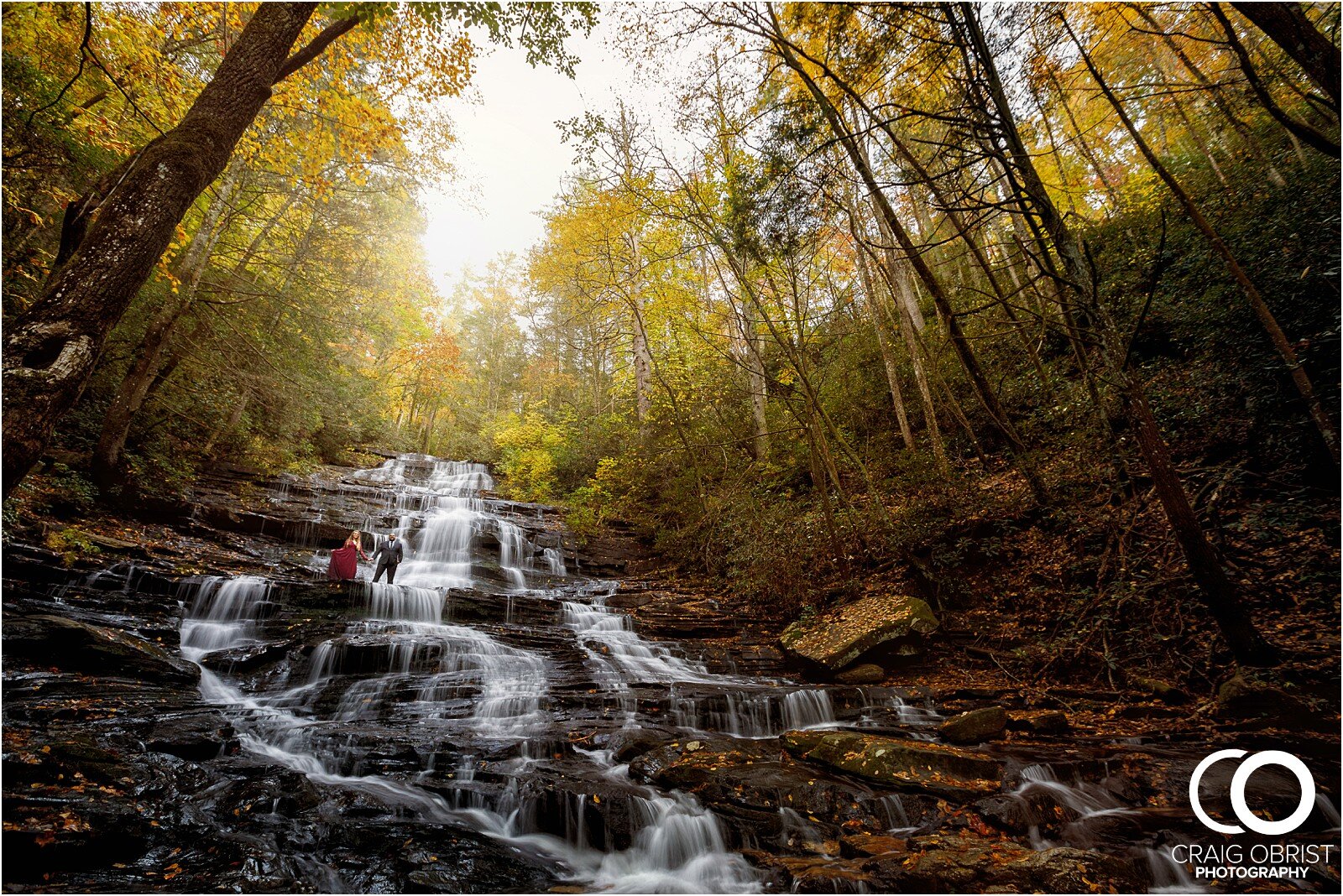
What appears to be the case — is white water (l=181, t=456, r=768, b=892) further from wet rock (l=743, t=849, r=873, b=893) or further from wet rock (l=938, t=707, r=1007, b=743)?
wet rock (l=938, t=707, r=1007, b=743)

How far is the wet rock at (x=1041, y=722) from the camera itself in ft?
15.7

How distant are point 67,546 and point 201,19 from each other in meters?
7.79

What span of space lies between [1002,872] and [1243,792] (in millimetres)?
2131

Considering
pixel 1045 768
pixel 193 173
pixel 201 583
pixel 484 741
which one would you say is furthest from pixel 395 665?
pixel 1045 768

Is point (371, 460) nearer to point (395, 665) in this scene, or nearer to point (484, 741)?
point (395, 665)

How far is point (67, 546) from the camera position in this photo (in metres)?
6.94

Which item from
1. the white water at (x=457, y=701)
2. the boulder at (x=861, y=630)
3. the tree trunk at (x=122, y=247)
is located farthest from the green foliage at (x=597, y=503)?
the tree trunk at (x=122, y=247)

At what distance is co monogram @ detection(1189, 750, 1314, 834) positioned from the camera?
336cm

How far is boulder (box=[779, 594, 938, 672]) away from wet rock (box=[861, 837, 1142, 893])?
3546mm

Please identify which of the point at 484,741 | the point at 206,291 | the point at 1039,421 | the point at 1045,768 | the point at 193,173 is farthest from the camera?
the point at 206,291

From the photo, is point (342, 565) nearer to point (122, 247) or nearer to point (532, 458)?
point (122, 247)

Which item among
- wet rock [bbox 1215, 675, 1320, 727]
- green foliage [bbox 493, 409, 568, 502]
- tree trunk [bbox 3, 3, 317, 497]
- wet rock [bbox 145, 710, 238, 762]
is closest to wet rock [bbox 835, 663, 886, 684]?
wet rock [bbox 1215, 675, 1320, 727]

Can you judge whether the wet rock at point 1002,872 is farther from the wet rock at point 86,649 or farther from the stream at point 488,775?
the wet rock at point 86,649

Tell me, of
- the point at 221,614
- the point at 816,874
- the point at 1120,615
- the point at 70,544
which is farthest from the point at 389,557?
the point at 1120,615
